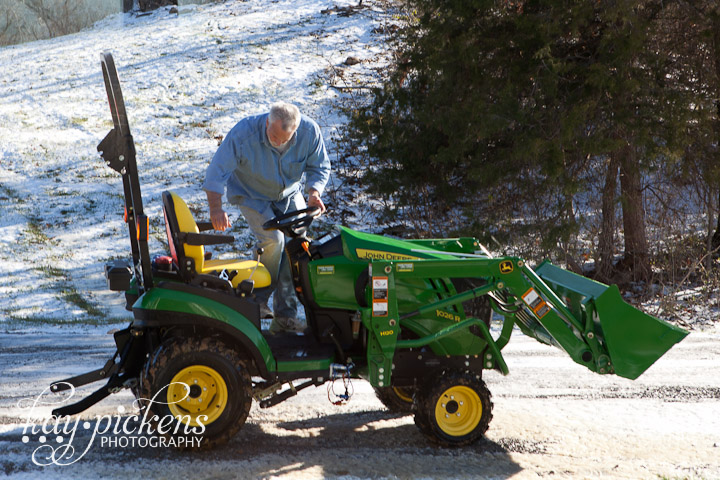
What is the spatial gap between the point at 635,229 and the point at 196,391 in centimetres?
725

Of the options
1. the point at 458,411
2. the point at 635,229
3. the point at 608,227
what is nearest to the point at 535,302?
the point at 458,411

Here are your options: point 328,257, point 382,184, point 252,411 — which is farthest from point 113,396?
point 382,184

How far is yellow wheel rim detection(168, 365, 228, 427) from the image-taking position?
373 centimetres

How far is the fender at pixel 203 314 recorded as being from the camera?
3.75 meters

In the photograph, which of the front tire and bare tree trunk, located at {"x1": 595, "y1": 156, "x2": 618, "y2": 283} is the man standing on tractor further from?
bare tree trunk, located at {"x1": 595, "y1": 156, "x2": 618, "y2": 283}

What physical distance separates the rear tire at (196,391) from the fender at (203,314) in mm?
105

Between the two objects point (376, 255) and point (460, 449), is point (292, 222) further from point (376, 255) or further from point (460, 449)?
point (460, 449)

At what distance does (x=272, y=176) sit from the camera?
4.65m

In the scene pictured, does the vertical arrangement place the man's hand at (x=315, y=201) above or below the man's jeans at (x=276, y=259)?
above

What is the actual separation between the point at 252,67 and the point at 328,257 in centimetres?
1475

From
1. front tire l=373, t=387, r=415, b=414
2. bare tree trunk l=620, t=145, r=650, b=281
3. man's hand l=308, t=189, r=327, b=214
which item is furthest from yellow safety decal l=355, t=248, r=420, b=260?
bare tree trunk l=620, t=145, r=650, b=281

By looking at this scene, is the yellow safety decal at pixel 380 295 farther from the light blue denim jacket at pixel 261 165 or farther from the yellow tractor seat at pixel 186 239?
the light blue denim jacket at pixel 261 165

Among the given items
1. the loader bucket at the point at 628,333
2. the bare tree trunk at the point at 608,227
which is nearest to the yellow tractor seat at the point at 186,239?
the loader bucket at the point at 628,333

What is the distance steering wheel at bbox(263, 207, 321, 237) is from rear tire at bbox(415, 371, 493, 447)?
4.02ft
